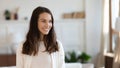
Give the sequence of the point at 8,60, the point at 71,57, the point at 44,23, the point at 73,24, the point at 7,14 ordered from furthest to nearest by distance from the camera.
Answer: the point at 73,24 → the point at 7,14 → the point at 71,57 → the point at 8,60 → the point at 44,23

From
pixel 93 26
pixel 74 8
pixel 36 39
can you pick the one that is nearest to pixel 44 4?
pixel 74 8

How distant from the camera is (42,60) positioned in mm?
1717

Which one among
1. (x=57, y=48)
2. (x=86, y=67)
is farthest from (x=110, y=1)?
(x=57, y=48)

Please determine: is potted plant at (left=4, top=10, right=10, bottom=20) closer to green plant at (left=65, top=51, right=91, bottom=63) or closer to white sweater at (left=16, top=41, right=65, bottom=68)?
green plant at (left=65, top=51, right=91, bottom=63)

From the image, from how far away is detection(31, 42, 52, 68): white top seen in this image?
1.70 metres

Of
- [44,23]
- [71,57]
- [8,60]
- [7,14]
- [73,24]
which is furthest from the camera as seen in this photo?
[73,24]

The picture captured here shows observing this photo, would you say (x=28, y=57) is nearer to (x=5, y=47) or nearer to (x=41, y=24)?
(x=41, y=24)

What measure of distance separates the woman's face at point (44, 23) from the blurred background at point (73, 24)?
2801 millimetres

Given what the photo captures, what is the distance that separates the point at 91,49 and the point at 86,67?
203cm

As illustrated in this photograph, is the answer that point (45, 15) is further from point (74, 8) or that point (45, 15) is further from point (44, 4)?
point (74, 8)

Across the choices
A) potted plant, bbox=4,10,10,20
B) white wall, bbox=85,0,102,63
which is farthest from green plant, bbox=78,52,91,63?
potted plant, bbox=4,10,10,20

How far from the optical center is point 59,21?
4.78m

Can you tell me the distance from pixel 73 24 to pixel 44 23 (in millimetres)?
3159

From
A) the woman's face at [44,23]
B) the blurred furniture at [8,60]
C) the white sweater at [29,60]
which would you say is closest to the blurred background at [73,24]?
the blurred furniture at [8,60]
